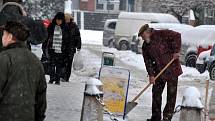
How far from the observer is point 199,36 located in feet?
82.9

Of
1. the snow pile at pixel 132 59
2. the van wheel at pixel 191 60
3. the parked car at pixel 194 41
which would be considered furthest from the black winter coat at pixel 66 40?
the van wheel at pixel 191 60

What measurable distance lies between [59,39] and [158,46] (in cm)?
489

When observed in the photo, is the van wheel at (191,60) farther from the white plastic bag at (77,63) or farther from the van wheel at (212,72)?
the white plastic bag at (77,63)

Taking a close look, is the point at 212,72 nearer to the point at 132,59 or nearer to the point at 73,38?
the point at 73,38

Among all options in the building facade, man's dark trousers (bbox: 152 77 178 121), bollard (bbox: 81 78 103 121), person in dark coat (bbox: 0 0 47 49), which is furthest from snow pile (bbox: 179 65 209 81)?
the building facade

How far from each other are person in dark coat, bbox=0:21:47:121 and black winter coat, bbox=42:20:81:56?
351 inches

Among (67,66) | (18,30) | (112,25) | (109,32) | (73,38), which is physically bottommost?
(109,32)

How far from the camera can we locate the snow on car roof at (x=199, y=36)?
24.5 m

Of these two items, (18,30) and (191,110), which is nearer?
(18,30)

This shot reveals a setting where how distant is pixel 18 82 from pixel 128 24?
97.4ft

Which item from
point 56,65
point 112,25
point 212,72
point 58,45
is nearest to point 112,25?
point 112,25

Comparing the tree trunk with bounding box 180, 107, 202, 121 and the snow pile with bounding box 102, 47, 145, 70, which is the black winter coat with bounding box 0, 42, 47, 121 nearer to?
the tree trunk with bounding box 180, 107, 202, 121

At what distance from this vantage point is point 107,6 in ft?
208

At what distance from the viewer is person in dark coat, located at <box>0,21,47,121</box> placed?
518cm
